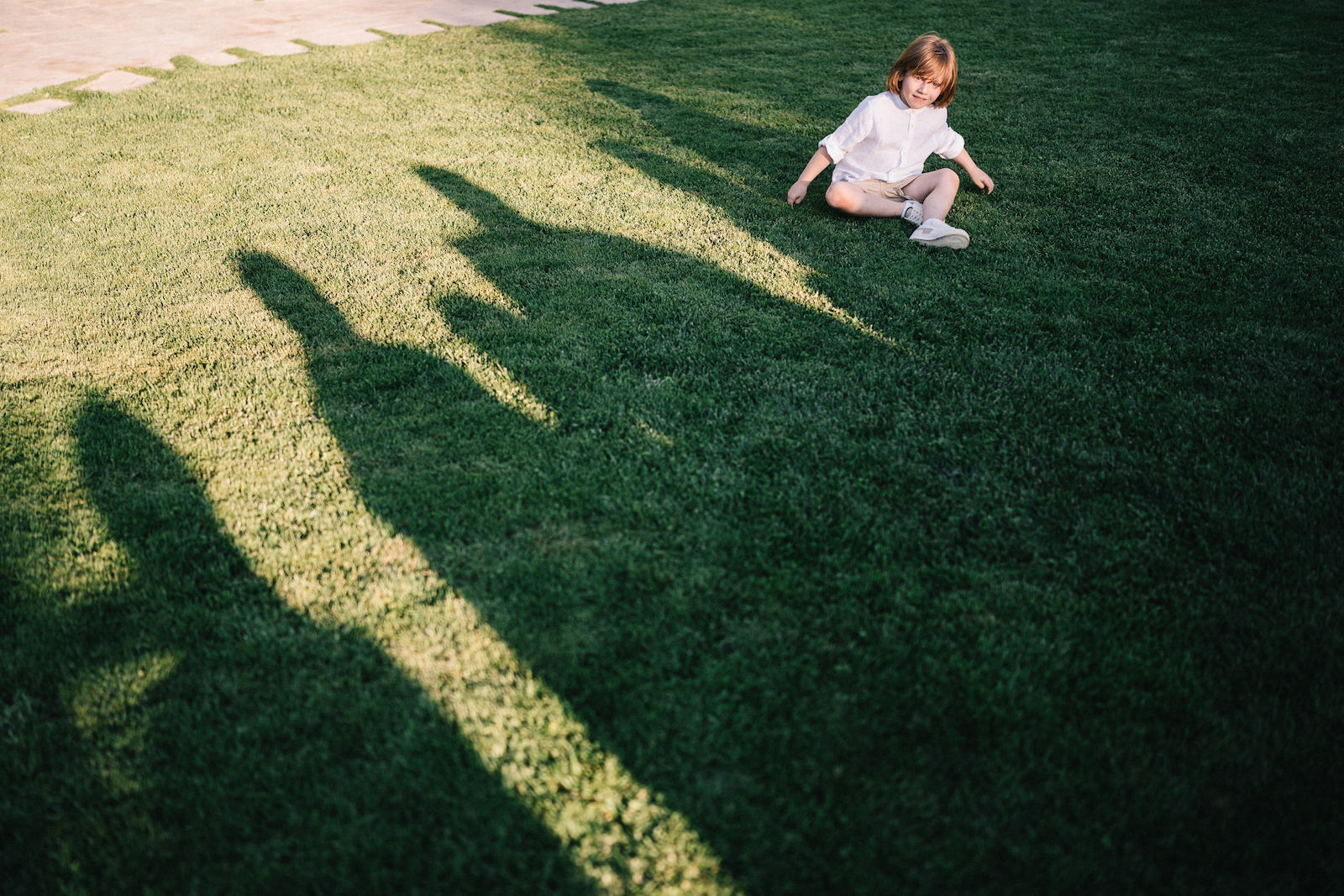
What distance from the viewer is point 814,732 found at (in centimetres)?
163

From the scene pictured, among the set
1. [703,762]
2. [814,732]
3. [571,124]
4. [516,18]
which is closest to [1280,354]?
[814,732]

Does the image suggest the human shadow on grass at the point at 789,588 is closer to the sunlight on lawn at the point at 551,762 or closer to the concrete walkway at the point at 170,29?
the sunlight on lawn at the point at 551,762

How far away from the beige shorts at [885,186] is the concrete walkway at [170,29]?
234 inches

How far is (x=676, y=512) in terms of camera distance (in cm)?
220

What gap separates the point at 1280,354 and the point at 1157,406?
2.17 feet

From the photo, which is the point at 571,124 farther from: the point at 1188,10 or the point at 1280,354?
the point at 1188,10

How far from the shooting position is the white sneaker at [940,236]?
3631 mm

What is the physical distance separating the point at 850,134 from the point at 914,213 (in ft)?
1.73

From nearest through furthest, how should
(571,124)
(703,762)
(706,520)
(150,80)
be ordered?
(703,762) < (706,520) < (571,124) < (150,80)

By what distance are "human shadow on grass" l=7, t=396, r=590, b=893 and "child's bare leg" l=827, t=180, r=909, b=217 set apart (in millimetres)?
3121

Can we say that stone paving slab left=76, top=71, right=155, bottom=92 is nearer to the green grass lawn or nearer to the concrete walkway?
the concrete walkway

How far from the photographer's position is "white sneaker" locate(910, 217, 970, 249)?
3631mm

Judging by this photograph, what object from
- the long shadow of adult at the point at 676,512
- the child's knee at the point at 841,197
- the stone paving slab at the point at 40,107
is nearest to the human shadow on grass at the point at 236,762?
the long shadow of adult at the point at 676,512

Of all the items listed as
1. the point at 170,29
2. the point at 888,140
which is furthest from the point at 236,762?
the point at 170,29
